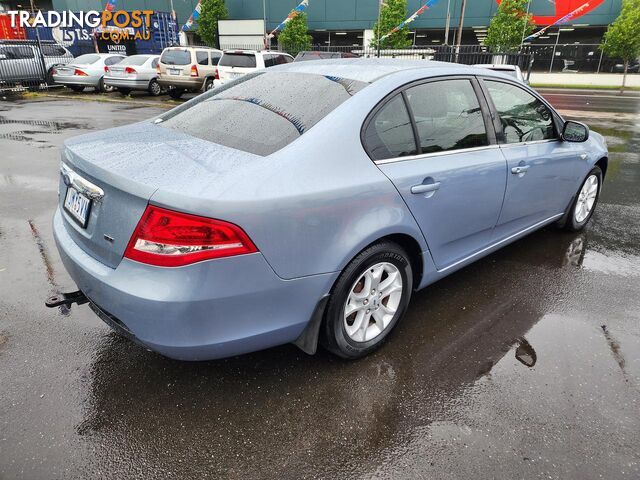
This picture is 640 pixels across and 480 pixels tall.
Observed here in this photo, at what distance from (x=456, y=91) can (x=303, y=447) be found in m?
2.44

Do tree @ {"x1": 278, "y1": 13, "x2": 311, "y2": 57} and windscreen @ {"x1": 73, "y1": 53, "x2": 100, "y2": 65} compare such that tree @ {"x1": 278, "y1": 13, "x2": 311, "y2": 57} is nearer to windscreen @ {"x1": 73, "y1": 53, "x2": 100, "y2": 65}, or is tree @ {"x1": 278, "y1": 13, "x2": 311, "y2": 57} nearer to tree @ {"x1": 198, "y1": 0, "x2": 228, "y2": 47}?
tree @ {"x1": 198, "y1": 0, "x2": 228, "y2": 47}

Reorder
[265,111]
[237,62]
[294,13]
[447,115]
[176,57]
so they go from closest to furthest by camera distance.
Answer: [265,111], [447,115], [237,62], [176,57], [294,13]

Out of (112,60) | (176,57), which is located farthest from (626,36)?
(112,60)

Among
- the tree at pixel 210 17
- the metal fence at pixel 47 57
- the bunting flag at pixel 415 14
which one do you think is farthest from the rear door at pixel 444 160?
the tree at pixel 210 17

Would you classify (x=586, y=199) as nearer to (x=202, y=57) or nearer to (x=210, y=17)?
(x=202, y=57)

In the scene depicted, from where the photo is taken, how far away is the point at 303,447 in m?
2.18

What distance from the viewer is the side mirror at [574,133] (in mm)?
4000

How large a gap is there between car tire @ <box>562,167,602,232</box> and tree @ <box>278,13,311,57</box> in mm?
34629

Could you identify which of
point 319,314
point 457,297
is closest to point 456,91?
point 457,297

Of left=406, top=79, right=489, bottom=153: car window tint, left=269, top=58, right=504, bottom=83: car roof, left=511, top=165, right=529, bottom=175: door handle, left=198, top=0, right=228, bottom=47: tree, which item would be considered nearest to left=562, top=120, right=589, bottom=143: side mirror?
left=511, top=165, right=529, bottom=175: door handle

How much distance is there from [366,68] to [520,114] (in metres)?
1.49

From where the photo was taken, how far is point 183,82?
15.9 metres

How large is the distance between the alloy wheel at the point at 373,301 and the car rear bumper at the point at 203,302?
0.33 metres

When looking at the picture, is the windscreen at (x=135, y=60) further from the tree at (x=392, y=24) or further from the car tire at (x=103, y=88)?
the tree at (x=392, y=24)
